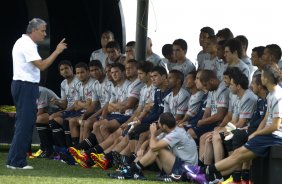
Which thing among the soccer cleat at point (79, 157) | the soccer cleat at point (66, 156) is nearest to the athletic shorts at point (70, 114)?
the soccer cleat at point (66, 156)

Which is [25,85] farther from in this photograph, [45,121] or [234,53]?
[45,121]

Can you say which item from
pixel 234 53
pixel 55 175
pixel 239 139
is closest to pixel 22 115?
pixel 55 175

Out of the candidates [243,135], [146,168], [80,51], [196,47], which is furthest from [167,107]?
[196,47]

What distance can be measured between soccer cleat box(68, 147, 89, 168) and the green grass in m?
0.09

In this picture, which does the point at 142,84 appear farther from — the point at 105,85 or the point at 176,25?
the point at 176,25

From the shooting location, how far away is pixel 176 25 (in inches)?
1168

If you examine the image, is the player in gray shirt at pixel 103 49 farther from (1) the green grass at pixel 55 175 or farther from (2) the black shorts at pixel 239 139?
(2) the black shorts at pixel 239 139

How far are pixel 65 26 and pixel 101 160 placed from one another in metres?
4.49

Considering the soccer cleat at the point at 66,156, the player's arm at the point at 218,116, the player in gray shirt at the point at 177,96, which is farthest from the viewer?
the soccer cleat at the point at 66,156

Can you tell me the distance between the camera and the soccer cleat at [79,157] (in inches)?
666

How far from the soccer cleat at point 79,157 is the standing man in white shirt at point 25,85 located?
1360 millimetres

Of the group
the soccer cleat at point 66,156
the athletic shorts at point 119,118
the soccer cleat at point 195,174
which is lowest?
the soccer cleat at point 66,156

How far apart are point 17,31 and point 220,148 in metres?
6.80

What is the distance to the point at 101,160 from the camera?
1667 centimetres
